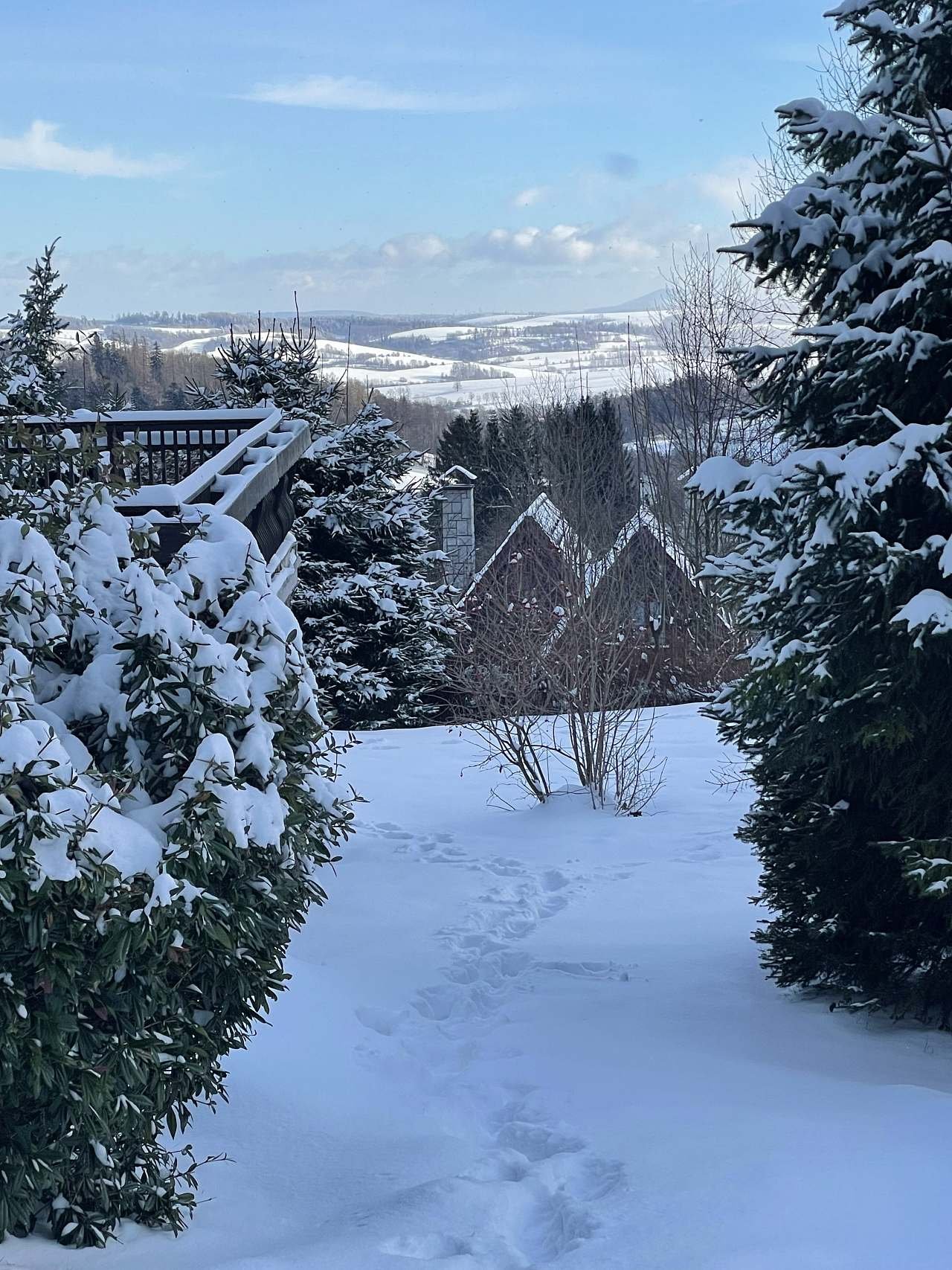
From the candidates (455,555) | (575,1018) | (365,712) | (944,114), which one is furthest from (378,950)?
(455,555)

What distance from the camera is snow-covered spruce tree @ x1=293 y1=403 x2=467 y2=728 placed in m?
17.9

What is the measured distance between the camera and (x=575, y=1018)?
5.07m

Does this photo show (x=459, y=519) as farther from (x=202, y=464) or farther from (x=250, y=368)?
(x=202, y=464)

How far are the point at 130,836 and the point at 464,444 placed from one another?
4242 centimetres

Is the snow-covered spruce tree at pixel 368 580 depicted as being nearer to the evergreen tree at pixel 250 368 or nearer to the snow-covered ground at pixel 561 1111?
the evergreen tree at pixel 250 368

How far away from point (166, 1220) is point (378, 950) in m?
3.11

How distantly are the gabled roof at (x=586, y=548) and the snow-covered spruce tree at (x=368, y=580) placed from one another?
3.88ft

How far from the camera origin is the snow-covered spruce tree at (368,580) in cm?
1792

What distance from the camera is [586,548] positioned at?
14.0 metres

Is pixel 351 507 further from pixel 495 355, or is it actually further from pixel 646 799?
pixel 495 355

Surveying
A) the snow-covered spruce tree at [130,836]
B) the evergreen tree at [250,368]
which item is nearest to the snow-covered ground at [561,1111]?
the snow-covered spruce tree at [130,836]

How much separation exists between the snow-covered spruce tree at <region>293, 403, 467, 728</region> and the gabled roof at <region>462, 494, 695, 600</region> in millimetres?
1182

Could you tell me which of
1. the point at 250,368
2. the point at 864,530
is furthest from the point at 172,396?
the point at 864,530

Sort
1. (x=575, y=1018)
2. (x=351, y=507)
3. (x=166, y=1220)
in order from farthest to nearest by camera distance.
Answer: (x=351, y=507), (x=575, y=1018), (x=166, y=1220)
